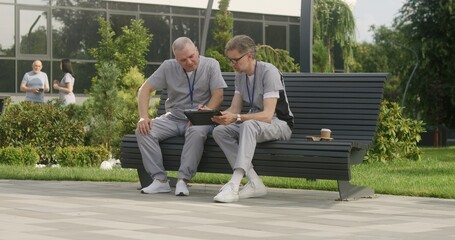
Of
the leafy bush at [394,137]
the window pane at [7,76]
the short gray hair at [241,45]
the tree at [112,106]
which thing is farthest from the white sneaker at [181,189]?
the window pane at [7,76]

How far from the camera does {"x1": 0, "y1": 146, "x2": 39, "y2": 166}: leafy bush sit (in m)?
16.9

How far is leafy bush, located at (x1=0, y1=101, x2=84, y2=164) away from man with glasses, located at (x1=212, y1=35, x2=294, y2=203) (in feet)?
26.9

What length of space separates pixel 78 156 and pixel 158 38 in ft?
69.4

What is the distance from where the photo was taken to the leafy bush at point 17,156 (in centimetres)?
1694

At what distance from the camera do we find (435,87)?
46.7 m

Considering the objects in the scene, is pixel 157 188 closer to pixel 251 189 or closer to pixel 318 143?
pixel 251 189

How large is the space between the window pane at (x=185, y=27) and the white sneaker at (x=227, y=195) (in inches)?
1152

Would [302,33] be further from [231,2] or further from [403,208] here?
[231,2]

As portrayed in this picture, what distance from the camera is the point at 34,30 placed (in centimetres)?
3591

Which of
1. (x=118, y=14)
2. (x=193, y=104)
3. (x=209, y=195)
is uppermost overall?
(x=118, y=14)

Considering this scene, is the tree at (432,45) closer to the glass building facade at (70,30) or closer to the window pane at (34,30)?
the glass building facade at (70,30)

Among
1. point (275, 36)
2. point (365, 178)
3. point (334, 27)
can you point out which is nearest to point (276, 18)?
point (275, 36)

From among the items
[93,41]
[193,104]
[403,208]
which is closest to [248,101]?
[193,104]

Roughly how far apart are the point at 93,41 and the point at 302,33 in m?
24.3
